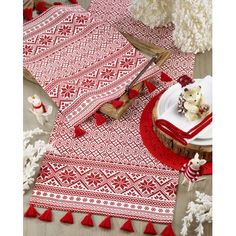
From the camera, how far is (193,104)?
3.94ft

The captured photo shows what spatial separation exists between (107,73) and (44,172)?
14.0 inches

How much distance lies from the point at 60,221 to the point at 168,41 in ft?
2.26

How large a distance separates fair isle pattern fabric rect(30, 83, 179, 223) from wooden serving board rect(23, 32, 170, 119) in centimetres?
2

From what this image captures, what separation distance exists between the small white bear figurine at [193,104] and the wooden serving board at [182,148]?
0.23 ft

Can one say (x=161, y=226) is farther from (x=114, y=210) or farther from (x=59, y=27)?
(x=59, y=27)

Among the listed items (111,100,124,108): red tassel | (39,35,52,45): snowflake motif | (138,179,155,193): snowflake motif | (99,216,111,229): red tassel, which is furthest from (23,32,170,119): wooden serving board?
(99,216,111,229): red tassel

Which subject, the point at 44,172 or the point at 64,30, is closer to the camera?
the point at 44,172

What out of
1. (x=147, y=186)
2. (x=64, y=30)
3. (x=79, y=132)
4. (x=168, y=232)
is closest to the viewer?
(x=168, y=232)

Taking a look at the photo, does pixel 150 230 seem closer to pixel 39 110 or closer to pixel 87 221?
pixel 87 221

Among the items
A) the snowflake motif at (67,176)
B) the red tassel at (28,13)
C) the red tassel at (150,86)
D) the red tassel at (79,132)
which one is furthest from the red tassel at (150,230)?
the red tassel at (28,13)

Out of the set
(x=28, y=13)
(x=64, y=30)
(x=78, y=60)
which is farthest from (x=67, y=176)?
(x=28, y=13)

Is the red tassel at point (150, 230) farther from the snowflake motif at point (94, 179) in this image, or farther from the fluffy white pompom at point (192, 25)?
the fluffy white pompom at point (192, 25)
